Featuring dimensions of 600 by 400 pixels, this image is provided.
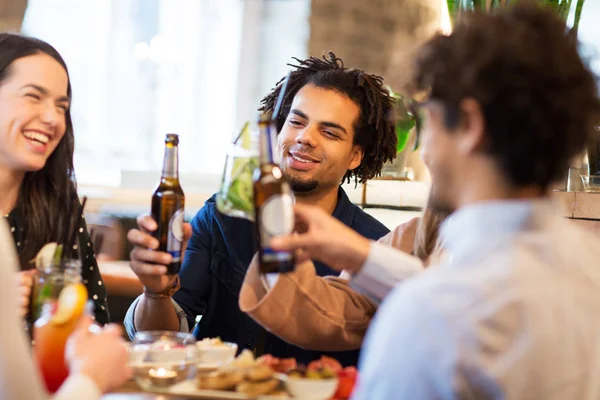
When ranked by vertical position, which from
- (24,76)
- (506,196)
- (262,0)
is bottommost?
(506,196)

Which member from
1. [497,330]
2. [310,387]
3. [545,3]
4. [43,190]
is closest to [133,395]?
[310,387]

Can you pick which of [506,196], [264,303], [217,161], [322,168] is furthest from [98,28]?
[506,196]

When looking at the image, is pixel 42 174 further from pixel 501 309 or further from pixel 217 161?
pixel 217 161

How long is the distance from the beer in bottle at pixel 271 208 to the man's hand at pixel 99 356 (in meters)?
0.25

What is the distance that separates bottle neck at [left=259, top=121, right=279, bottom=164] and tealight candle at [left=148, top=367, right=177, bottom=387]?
1.21ft

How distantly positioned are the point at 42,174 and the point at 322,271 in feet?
2.50

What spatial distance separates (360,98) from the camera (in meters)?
2.43

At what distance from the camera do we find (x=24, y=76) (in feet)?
5.96

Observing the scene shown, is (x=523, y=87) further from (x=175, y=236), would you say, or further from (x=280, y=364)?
(x=175, y=236)

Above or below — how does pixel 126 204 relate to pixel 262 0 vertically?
below

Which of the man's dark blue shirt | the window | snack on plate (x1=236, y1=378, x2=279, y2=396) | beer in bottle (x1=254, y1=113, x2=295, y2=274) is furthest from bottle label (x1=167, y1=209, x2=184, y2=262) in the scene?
the window

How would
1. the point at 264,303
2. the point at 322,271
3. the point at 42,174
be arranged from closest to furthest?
the point at 264,303 < the point at 42,174 < the point at 322,271

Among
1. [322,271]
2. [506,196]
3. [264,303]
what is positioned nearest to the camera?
[506,196]

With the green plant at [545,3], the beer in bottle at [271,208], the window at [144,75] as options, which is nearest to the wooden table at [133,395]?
the beer in bottle at [271,208]
